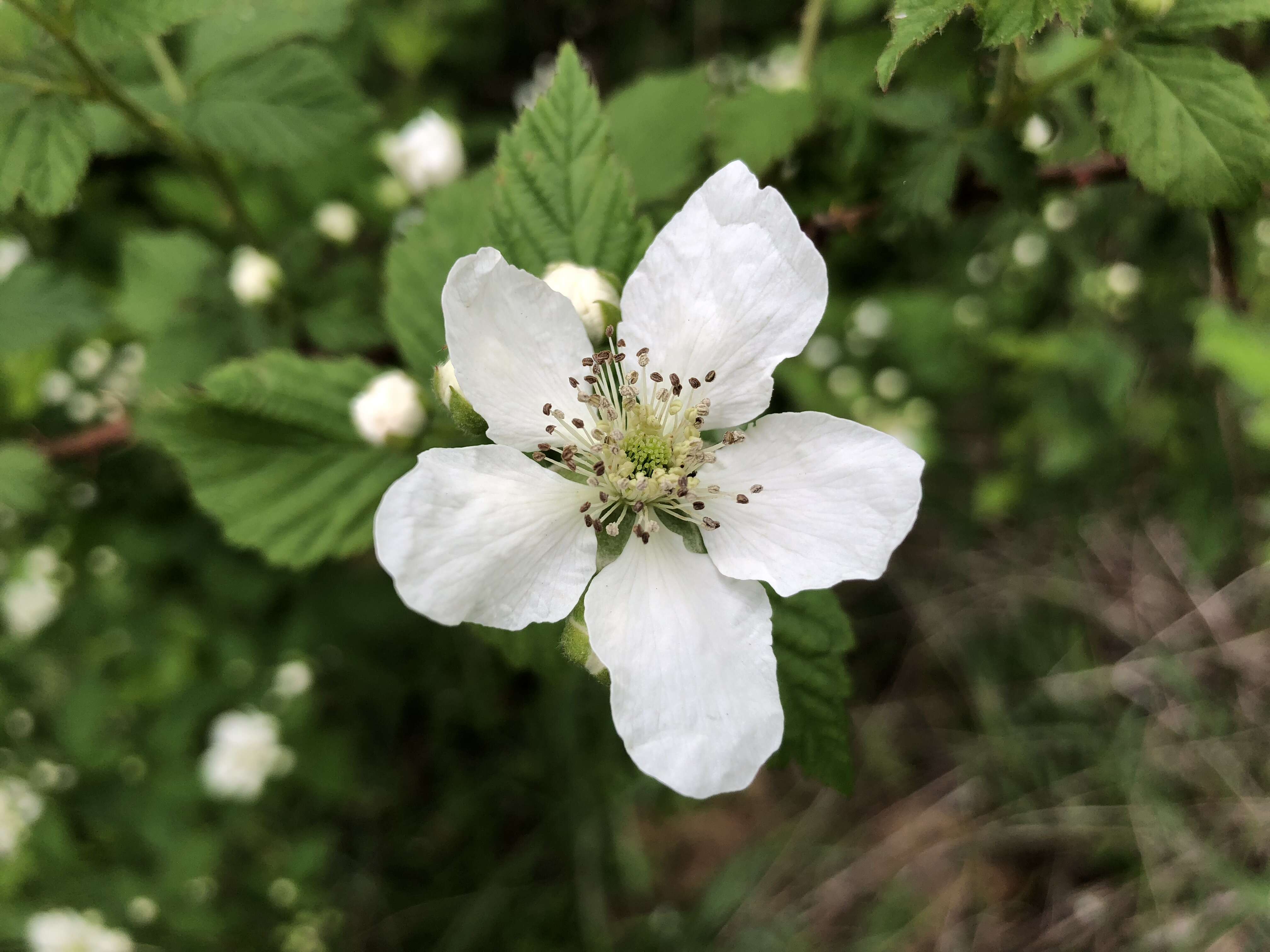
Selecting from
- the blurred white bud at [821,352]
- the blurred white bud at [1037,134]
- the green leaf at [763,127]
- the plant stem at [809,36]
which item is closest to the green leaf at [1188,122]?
the blurred white bud at [1037,134]

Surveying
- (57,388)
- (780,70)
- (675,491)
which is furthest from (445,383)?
(57,388)

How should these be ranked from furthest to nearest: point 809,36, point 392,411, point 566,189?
1. point 809,36
2. point 392,411
3. point 566,189

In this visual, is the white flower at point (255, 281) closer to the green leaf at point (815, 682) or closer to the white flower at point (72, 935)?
the green leaf at point (815, 682)

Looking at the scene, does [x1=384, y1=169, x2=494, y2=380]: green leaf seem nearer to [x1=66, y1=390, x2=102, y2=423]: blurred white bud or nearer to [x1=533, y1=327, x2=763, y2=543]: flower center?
[x1=533, y1=327, x2=763, y2=543]: flower center

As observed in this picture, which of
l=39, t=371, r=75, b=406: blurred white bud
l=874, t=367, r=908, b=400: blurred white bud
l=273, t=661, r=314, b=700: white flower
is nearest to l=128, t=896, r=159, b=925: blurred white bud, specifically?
l=273, t=661, r=314, b=700: white flower

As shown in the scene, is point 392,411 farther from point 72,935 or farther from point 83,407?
point 72,935

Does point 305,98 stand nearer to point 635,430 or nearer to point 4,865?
point 635,430
